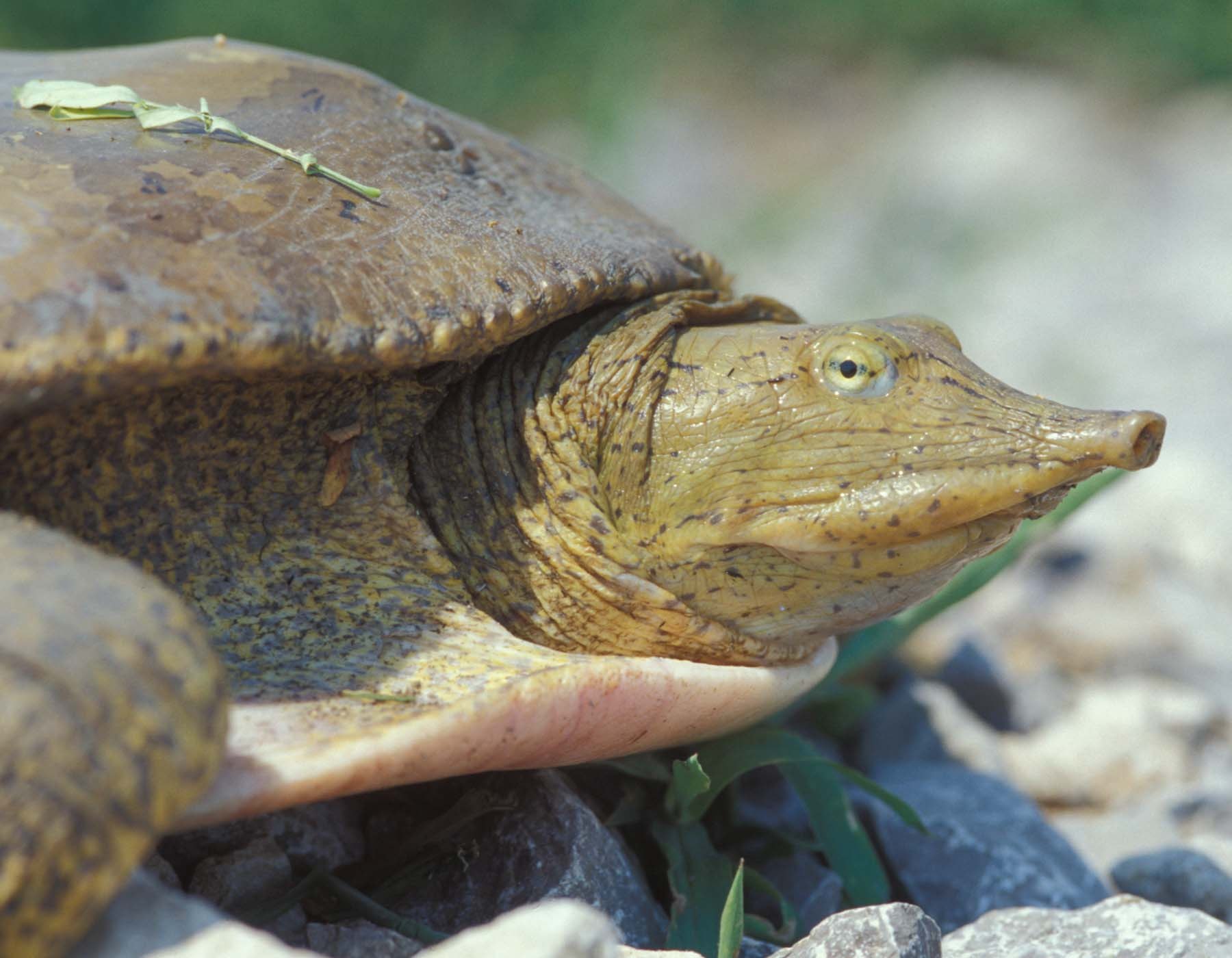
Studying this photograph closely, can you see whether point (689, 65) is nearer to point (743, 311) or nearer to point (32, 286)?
point (743, 311)

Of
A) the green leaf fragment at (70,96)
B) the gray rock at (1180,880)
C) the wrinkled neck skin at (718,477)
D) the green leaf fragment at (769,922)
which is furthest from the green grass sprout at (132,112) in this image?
the gray rock at (1180,880)

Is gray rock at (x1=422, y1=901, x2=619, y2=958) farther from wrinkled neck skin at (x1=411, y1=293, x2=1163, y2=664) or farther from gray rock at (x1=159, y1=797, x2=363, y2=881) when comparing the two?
wrinkled neck skin at (x1=411, y1=293, x2=1163, y2=664)

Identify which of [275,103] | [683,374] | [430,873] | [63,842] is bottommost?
[430,873]

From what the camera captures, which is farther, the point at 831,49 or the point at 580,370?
the point at 831,49

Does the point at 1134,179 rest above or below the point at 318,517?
above

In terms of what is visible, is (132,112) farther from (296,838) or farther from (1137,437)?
(1137,437)

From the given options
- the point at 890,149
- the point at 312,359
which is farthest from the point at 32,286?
the point at 890,149
